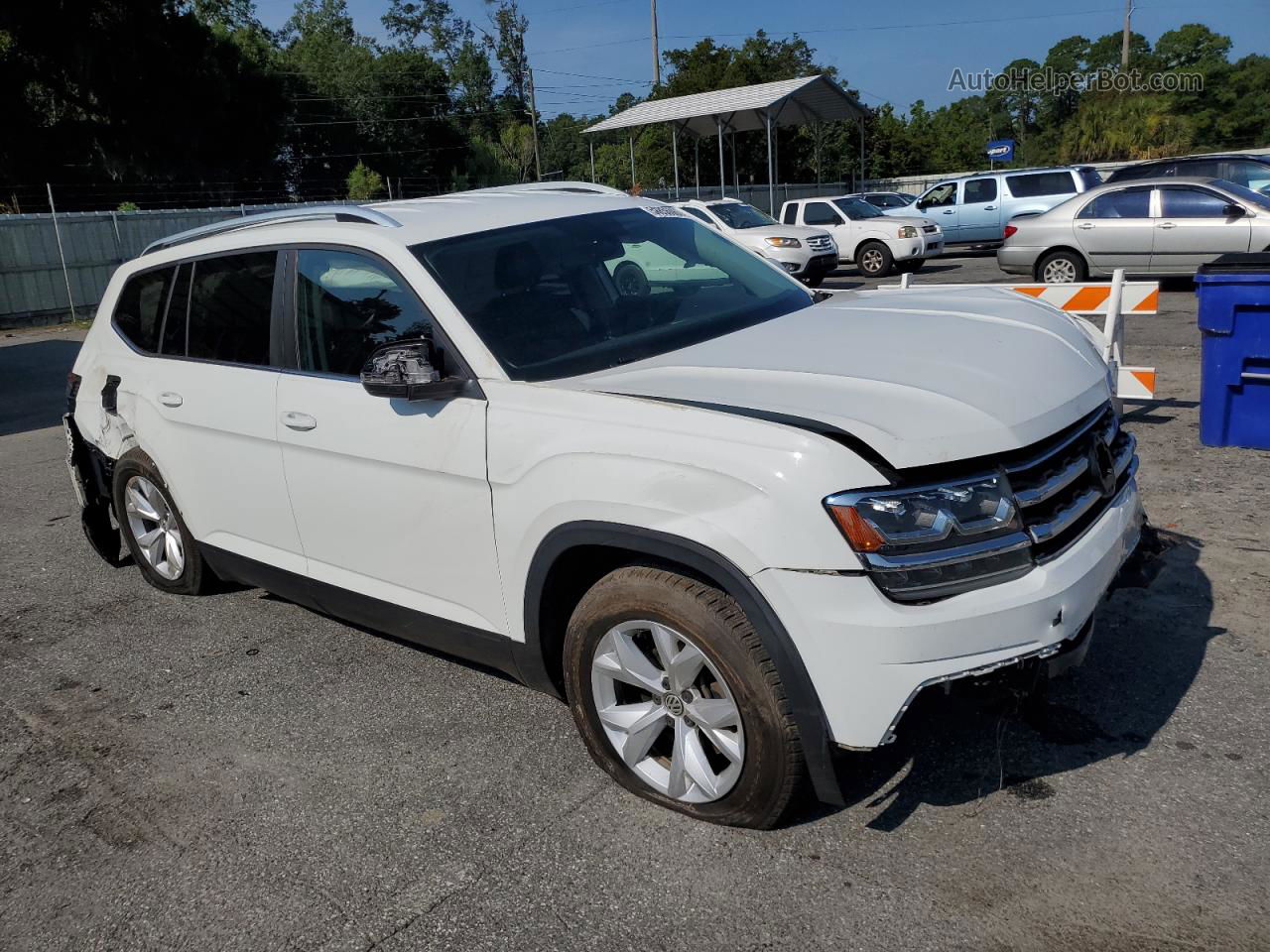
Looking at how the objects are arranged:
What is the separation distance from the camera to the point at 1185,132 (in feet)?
135

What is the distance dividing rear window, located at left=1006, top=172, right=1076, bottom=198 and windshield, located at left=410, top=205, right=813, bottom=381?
66.9ft

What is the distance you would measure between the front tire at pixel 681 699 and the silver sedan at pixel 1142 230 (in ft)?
44.0

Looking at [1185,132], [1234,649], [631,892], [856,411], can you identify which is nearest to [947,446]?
[856,411]

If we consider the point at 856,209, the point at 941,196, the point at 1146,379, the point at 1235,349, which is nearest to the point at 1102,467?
the point at 1235,349

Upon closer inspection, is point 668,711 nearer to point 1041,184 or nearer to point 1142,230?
point 1142,230

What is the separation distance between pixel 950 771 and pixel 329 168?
6465 centimetres

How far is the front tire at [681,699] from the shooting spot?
2.80 m

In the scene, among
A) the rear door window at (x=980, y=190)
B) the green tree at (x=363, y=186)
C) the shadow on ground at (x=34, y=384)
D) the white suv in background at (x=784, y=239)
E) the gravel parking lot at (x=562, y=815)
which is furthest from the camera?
the green tree at (x=363, y=186)

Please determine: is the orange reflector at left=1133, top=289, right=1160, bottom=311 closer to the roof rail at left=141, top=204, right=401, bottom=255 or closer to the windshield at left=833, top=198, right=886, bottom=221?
the roof rail at left=141, top=204, right=401, bottom=255

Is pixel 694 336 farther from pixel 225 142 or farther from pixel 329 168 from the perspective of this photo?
pixel 329 168

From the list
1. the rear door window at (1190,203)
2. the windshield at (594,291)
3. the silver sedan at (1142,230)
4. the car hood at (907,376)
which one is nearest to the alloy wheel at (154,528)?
the windshield at (594,291)

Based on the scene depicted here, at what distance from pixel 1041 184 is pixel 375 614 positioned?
22.3 meters

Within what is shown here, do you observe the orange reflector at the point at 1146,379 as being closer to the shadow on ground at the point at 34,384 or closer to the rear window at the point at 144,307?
the rear window at the point at 144,307

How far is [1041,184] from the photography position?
75.1ft
